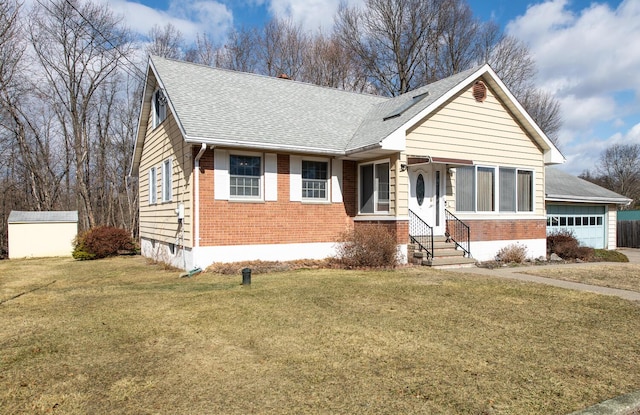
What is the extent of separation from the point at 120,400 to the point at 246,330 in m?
2.33

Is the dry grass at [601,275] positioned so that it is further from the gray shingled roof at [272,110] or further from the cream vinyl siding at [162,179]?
the cream vinyl siding at [162,179]

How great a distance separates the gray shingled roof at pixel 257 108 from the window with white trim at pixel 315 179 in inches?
30.3

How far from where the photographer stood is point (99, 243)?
703 inches

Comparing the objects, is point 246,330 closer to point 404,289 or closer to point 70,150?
point 404,289

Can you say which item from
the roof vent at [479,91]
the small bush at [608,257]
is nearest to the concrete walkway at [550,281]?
the roof vent at [479,91]

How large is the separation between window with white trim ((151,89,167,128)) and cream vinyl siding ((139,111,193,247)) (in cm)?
29

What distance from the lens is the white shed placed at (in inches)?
773

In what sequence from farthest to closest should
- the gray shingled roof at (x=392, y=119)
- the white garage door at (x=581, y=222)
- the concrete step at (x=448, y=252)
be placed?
1. the white garage door at (x=581, y=222)
2. the gray shingled roof at (x=392, y=119)
3. the concrete step at (x=448, y=252)

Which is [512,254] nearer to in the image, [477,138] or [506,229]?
[506,229]

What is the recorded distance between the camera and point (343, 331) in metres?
5.98

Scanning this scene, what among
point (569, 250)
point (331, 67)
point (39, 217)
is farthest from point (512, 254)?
point (331, 67)

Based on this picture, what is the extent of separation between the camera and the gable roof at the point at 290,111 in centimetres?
1270

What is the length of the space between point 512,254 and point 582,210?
11.3m

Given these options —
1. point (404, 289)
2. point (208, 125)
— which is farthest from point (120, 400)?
point (208, 125)
